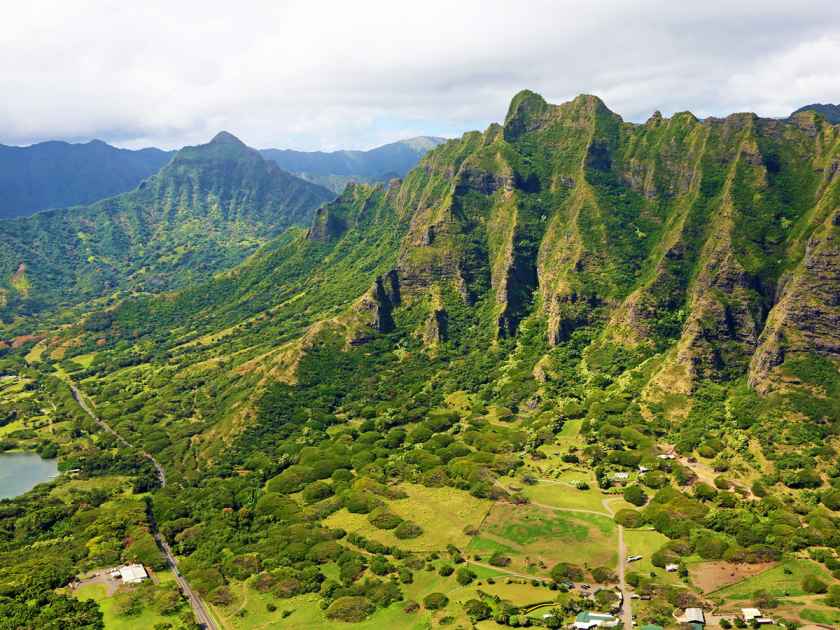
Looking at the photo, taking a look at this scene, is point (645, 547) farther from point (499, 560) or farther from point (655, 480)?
point (499, 560)

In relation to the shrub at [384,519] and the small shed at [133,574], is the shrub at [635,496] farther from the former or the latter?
the small shed at [133,574]

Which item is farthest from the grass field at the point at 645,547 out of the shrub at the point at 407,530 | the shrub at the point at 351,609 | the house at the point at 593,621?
the shrub at the point at 351,609

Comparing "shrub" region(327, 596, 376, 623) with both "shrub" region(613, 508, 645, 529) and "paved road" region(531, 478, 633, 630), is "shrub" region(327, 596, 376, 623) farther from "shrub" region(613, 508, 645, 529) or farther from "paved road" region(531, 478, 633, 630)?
"shrub" region(613, 508, 645, 529)

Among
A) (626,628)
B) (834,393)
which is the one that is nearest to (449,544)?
(626,628)

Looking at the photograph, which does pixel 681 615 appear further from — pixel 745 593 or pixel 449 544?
pixel 449 544

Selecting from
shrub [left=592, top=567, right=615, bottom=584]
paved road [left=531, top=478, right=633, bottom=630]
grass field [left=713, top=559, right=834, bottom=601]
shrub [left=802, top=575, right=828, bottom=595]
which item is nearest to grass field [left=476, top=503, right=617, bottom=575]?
paved road [left=531, top=478, right=633, bottom=630]
